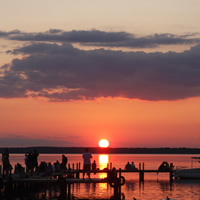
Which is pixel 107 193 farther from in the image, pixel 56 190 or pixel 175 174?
pixel 175 174

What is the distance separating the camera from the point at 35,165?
4897 cm

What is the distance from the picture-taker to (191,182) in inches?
2827

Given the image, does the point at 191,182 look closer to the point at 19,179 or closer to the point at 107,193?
the point at 107,193

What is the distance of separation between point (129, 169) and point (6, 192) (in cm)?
3174

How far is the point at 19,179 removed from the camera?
143 ft

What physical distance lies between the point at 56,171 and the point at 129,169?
16653mm

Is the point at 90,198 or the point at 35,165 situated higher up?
the point at 35,165

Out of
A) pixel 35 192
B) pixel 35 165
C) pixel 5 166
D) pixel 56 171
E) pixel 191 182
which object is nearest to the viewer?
pixel 5 166

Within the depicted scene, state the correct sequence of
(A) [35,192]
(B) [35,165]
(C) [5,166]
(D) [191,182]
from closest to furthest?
(C) [5,166] → (B) [35,165] → (A) [35,192] → (D) [191,182]

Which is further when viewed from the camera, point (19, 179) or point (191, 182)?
point (191, 182)

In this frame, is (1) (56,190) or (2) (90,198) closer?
(2) (90,198)

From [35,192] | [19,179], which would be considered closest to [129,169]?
[35,192]

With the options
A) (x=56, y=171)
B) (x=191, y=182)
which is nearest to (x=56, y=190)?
(x=56, y=171)

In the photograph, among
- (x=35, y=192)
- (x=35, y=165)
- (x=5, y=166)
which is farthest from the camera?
(x=35, y=192)
